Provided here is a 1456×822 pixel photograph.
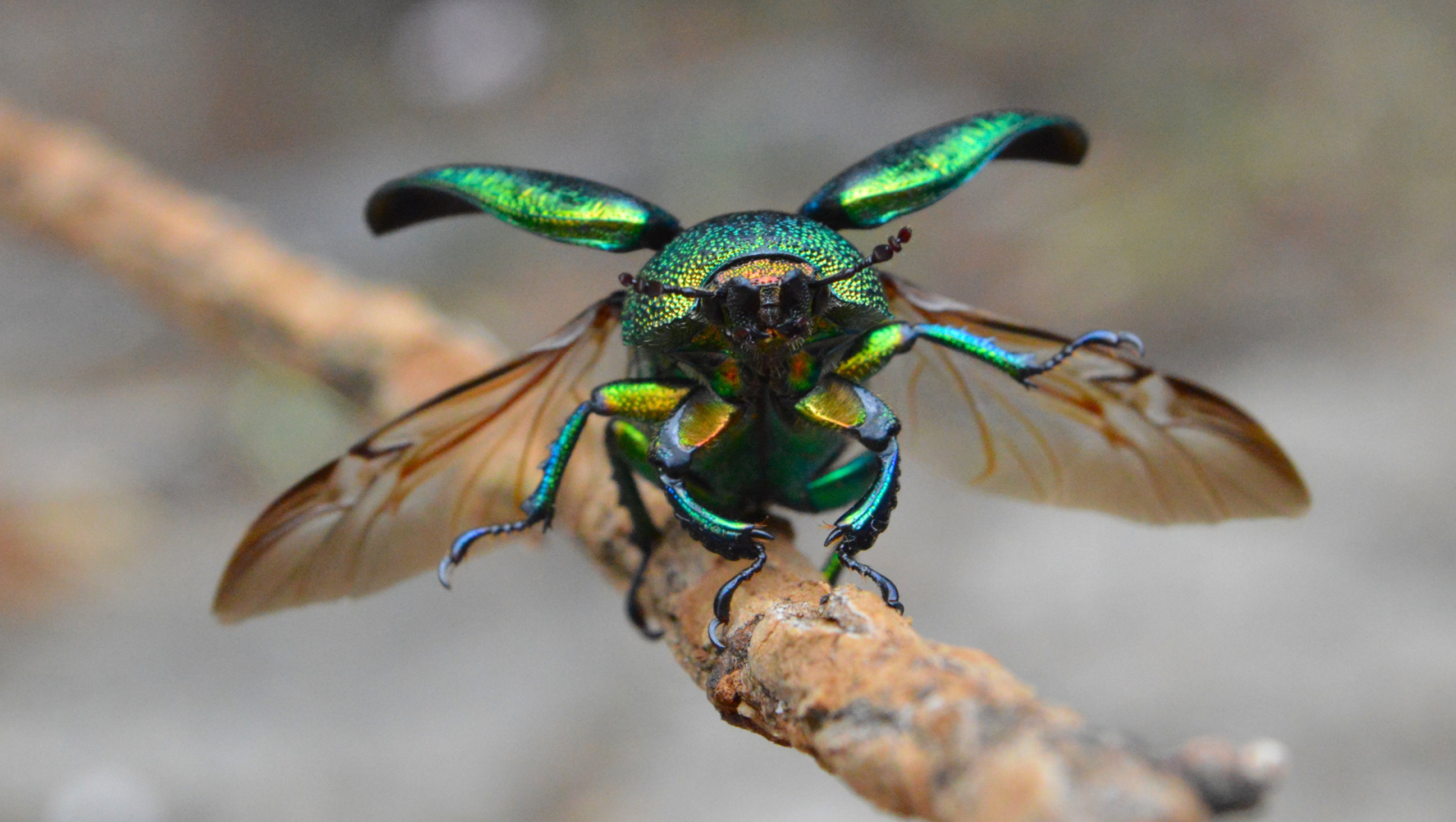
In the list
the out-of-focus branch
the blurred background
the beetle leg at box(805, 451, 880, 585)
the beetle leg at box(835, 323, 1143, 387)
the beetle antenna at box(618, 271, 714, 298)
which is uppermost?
the blurred background

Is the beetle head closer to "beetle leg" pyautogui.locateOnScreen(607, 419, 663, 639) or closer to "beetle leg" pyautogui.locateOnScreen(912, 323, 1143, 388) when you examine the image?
"beetle leg" pyautogui.locateOnScreen(912, 323, 1143, 388)

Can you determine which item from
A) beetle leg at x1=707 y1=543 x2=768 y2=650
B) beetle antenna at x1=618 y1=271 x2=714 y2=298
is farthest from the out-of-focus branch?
beetle antenna at x1=618 y1=271 x2=714 y2=298

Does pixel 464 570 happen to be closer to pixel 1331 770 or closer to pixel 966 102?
pixel 1331 770

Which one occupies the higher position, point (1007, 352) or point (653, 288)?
point (1007, 352)

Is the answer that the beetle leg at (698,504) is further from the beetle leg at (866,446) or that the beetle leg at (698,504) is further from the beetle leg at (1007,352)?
the beetle leg at (1007,352)

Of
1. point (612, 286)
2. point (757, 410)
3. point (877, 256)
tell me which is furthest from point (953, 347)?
point (612, 286)

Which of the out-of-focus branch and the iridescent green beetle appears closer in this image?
the out-of-focus branch

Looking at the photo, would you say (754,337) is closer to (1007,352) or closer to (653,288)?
(653,288)
